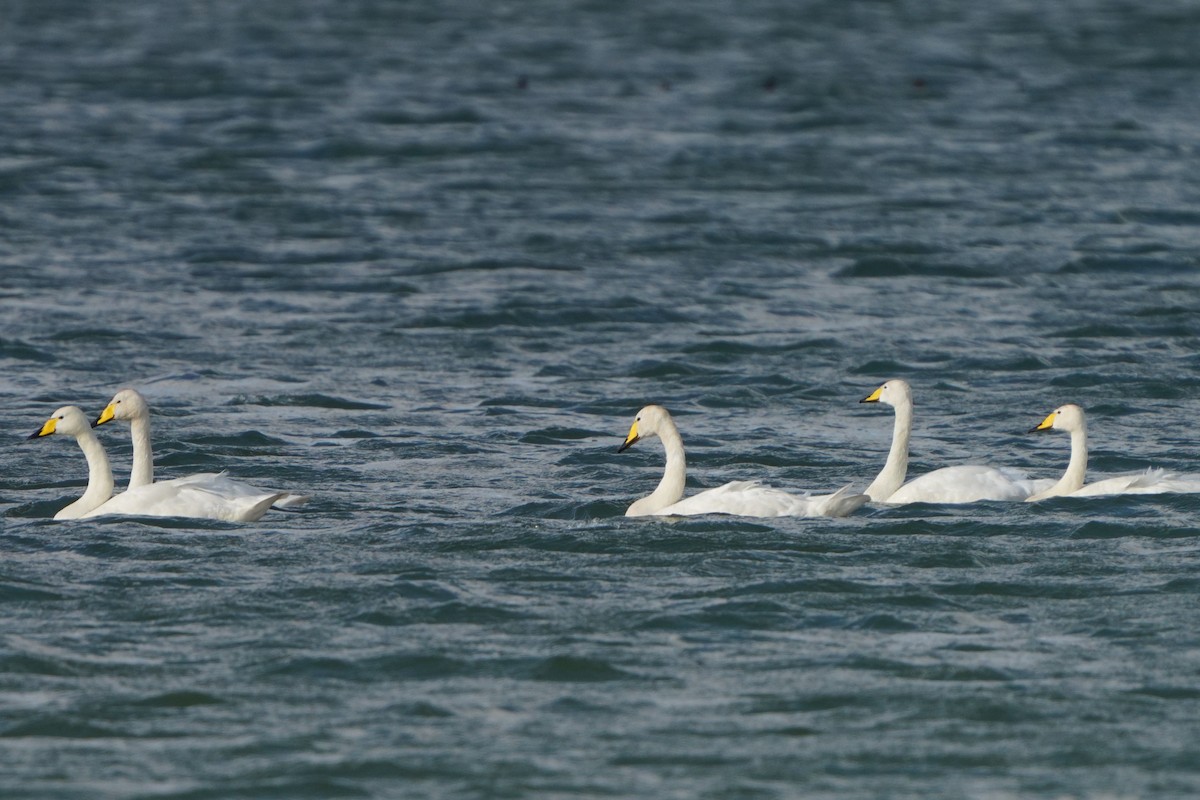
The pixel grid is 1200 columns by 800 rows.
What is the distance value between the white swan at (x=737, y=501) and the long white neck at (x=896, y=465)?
573 mm

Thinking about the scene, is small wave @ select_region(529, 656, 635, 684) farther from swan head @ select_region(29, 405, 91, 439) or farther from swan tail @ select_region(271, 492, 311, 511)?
swan head @ select_region(29, 405, 91, 439)

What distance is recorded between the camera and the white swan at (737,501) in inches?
573

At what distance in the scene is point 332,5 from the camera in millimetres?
59250

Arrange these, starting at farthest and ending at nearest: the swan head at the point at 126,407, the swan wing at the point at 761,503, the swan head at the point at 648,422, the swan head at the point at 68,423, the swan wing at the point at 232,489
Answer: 1. the swan head at the point at 126,407
2. the swan head at the point at 68,423
3. the swan head at the point at 648,422
4. the swan wing at the point at 232,489
5. the swan wing at the point at 761,503

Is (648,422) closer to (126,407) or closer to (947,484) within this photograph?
(947,484)

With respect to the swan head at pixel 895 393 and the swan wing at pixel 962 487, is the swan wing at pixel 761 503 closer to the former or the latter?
the swan wing at pixel 962 487

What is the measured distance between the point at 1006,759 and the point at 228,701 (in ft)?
12.8

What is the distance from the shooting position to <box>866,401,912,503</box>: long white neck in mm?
15547

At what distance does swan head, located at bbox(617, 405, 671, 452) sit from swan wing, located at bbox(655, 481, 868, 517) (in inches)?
31.4

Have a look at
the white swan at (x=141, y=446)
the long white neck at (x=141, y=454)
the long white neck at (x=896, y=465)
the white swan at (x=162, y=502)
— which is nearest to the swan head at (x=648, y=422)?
the long white neck at (x=896, y=465)

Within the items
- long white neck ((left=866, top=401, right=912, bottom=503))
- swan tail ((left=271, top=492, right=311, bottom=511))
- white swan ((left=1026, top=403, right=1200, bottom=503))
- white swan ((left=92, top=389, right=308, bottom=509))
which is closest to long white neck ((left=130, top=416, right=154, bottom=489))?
white swan ((left=92, top=389, right=308, bottom=509))

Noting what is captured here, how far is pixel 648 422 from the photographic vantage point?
15508mm

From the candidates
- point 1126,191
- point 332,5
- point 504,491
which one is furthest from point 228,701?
point 332,5

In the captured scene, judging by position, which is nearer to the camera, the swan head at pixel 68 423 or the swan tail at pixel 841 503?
the swan tail at pixel 841 503
